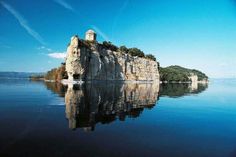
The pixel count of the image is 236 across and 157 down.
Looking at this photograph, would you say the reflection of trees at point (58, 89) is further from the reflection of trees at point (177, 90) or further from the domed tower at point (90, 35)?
the domed tower at point (90, 35)

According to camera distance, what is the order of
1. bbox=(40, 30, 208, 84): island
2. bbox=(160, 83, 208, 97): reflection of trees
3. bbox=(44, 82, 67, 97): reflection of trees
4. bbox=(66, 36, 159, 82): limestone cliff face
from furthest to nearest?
bbox=(40, 30, 208, 84): island, bbox=(66, 36, 159, 82): limestone cliff face, bbox=(160, 83, 208, 97): reflection of trees, bbox=(44, 82, 67, 97): reflection of trees

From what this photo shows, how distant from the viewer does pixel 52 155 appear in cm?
749

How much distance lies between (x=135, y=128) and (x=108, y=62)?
78.8m

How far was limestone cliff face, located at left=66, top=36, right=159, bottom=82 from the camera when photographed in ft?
240

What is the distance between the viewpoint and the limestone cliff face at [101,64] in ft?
240

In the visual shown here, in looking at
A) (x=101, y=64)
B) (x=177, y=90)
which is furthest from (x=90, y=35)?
(x=177, y=90)

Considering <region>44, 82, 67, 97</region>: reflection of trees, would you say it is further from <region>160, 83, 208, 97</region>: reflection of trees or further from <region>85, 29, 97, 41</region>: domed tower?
<region>85, 29, 97, 41</region>: domed tower

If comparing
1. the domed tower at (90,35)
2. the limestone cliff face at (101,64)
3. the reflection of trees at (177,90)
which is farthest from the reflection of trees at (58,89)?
the domed tower at (90,35)

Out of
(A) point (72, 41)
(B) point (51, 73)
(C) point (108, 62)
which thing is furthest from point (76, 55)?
(B) point (51, 73)

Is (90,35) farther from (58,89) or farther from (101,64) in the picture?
(58,89)

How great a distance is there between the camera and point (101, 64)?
8650cm

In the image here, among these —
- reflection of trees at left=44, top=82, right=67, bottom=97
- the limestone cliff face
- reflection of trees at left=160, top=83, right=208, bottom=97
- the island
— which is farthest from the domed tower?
reflection of trees at left=44, top=82, right=67, bottom=97

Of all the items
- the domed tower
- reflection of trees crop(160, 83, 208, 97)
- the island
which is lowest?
reflection of trees crop(160, 83, 208, 97)

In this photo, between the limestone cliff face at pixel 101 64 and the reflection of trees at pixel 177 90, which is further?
the limestone cliff face at pixel 101 64
